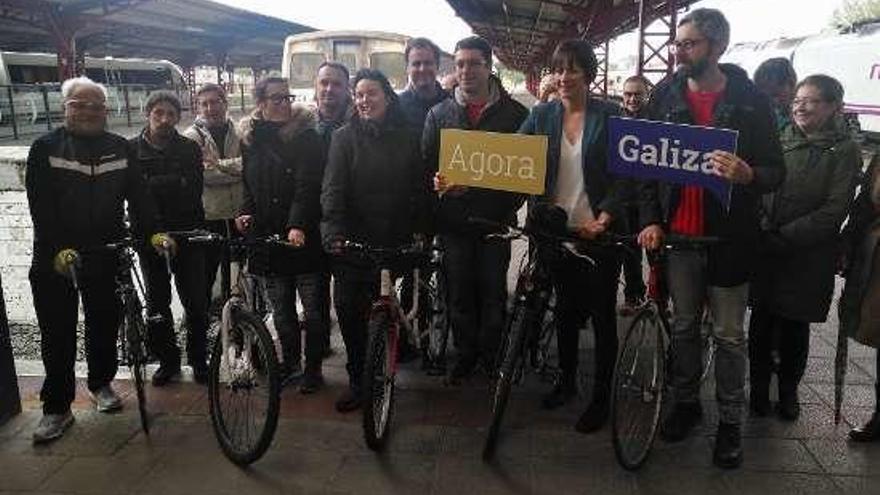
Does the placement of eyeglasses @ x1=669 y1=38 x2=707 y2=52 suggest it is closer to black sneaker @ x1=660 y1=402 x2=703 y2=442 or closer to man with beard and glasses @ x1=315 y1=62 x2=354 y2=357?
black sneaker @ x1=660 y1=402 x2=703 y2=442

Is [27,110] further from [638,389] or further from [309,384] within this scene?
[638,389]

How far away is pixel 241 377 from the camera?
341 centimetres

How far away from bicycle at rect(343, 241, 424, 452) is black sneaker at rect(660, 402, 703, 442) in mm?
1394

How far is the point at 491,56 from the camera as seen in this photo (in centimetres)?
387

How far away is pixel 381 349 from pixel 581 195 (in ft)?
4.08

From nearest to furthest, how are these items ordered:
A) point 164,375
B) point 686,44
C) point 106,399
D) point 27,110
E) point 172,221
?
point 686,44, point 106,399, point 172,221, point 164,375, point 27,110

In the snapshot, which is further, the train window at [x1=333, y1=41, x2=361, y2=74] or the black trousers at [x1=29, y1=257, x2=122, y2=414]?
the train window at [x1=333, y1=41, x2=361, y2=74]

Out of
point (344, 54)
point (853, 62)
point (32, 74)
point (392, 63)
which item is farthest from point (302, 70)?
point (32, 74)

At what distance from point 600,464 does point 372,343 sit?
3.97 feet

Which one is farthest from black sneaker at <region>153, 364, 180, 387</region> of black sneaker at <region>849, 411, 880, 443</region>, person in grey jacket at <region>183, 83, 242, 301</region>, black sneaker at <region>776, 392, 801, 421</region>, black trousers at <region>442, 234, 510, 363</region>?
black sneaker at <region>849, 411, 880, 443</region>

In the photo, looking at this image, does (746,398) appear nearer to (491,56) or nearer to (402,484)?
(402,484)

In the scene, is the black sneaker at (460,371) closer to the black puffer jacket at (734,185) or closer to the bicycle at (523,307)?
the bicycle at (523,307)

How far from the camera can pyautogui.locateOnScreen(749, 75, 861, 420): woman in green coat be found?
11.0 feet

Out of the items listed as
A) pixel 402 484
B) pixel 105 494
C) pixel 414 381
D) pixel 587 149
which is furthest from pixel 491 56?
pixel 105 494
